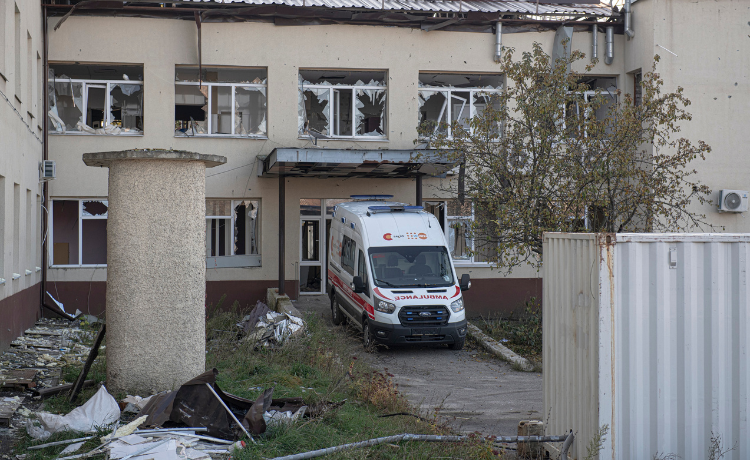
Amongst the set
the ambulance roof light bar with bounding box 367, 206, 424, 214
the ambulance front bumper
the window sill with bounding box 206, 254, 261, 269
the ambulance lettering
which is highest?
the ambulance roof light bar with bounding box 367, 206, 424, 214

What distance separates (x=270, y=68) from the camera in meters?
17.9

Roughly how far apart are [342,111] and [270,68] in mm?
2258

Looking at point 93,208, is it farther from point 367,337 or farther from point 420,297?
point 420,297

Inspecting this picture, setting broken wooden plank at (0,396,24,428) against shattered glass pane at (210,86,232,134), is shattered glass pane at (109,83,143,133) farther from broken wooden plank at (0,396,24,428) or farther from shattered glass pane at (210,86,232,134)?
broken wooden plank at (0,396,24,428)

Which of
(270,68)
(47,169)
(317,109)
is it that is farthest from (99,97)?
(317,109)

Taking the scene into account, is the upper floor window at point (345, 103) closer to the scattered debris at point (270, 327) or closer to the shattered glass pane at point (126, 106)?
the shattered glass pane at point (126, 106)

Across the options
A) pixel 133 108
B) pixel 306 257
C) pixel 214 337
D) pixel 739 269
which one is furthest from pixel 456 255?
pixel 739 269

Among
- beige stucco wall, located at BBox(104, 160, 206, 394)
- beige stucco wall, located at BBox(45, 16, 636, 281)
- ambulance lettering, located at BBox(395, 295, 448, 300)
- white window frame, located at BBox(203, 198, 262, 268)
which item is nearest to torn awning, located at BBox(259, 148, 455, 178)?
beige stucco wall, located at BBox(45, 16, 636, 281)

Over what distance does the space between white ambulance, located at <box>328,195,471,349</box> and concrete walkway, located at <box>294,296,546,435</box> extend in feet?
1.41

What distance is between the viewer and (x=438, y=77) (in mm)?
19062

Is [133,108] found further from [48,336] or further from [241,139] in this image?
[48,336]

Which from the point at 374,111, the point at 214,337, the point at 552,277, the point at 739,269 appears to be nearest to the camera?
the point at 739,269

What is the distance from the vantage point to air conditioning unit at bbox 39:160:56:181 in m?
16.2

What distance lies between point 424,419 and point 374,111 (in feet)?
41.0
